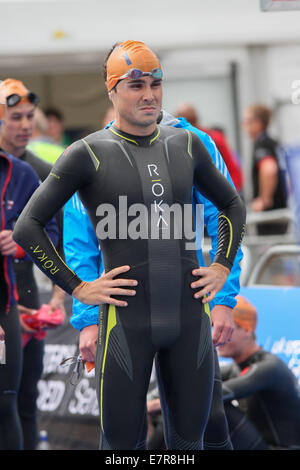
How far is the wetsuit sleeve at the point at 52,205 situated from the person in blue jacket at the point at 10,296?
1058 mm

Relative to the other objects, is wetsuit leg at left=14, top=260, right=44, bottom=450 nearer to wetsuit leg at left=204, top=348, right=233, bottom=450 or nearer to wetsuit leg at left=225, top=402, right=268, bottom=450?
wetsuit leg at left=225, top=402, right=268, bottom=450

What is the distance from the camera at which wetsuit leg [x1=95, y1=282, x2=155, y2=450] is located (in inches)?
115

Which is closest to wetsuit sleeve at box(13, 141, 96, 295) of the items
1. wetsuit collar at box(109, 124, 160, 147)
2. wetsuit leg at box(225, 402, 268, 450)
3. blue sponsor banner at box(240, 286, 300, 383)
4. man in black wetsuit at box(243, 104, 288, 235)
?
wetsuit collar at box(109, 124, 160, 147)

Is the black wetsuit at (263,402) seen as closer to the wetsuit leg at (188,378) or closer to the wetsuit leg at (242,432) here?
the wetsuit leg at (242,432)

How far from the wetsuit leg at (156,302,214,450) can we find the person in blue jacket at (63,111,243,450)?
0.28 m

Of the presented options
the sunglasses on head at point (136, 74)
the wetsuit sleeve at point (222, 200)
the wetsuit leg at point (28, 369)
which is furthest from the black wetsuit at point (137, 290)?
the wetsuit leg at point (28, 369)

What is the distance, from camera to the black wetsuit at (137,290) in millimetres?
2916

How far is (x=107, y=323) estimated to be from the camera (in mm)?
2957

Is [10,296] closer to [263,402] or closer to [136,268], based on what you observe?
[136,268]

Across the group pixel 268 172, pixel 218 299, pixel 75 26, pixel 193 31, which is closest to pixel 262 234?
pixel 268 172

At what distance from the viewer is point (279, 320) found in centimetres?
494

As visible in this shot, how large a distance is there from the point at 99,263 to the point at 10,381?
2.91 ft
